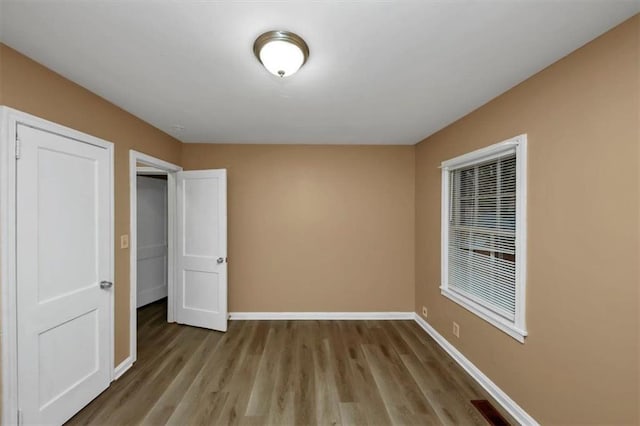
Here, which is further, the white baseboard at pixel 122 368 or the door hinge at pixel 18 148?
the white baseboard at pixel 122 368

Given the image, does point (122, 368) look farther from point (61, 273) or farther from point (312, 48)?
point (312, 48)

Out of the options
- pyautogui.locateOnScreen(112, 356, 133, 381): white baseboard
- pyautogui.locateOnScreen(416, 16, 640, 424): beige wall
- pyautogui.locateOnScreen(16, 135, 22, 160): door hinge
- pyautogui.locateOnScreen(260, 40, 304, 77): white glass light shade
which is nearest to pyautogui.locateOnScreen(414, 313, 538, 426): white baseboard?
pyautogui.locateOnScreen(416, 16, 640, 424): beige wall

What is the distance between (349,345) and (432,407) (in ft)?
3.38

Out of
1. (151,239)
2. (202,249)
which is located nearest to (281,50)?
(202,249)

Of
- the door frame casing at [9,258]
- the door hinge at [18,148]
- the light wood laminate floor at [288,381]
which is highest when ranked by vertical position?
the door hinge at [18,148]

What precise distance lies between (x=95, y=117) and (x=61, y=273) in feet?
3.99

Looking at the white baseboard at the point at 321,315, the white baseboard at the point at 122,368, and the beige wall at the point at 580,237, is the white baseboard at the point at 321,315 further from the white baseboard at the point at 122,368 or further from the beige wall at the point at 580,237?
the beige wall at the point at 580,237

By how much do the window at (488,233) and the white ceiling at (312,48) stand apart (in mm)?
560

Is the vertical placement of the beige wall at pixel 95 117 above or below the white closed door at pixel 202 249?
above

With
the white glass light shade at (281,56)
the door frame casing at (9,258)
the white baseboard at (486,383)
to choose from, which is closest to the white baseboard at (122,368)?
the door frame casing at (9,258)

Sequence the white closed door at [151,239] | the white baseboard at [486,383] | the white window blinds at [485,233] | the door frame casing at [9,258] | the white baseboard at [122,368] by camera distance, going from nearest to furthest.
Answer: the door frame casing at [9,258]
the white baseboard at [486,383]
the white window blinds at [485,233]
the white baseboard at [122,368]
the white closed door at [151,239]

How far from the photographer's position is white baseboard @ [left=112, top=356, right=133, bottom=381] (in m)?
2.21

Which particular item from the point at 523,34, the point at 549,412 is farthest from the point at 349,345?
the point at 523,34

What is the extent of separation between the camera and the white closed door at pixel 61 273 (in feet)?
5.00
